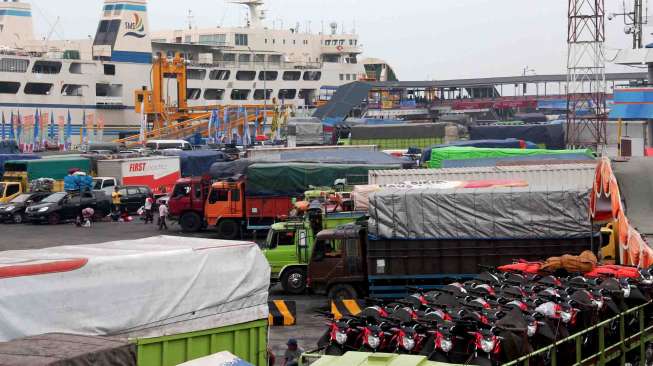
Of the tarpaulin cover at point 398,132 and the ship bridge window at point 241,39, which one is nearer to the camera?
the tarpaulin cover at point 398,132

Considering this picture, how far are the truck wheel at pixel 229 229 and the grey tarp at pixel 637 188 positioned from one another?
44.5 feet

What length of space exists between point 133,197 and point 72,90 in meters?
39.2

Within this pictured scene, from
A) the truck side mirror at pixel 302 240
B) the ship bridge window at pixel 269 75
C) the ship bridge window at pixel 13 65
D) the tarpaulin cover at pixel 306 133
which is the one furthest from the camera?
the ship bridge window at pixel 269 75

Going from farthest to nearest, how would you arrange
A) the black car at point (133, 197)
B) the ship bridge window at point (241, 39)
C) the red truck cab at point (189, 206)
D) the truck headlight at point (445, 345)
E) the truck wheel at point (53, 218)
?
the ship bridge window at point (241, 39) < the black car at point (133, 197) < the truck wheel at point (53, 218) < the red truck cab at point (189, 206) < the truck headlight at point (445, 345)

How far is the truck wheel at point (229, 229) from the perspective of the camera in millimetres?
31375

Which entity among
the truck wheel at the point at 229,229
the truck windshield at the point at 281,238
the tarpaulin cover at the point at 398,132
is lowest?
the truck wheel at the point at 229,229

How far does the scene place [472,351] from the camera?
9.85 m

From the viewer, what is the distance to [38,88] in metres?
74.4

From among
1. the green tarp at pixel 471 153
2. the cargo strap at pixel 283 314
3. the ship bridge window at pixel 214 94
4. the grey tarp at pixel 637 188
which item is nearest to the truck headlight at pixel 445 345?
the cargo strap at pixel 283 314

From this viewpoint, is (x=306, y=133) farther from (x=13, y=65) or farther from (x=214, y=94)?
(x=214, y=94)

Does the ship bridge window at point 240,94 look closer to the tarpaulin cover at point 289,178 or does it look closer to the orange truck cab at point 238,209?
the orange truck cab at point 238,209

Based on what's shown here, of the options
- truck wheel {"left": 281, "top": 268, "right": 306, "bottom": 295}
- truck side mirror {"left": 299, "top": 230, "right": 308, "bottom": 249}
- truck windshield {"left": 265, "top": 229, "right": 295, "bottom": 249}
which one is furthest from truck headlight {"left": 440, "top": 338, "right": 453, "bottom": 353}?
truck windshield {"left": 265, "top": 229, "right": 295, "bottom": 249}

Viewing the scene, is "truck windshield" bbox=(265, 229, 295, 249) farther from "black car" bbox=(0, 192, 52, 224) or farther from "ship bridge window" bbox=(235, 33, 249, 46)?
"ship bridge window" bbox=(235, 33, 249, 46)

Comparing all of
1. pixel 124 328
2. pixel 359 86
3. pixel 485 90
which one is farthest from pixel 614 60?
pixel 485 90
